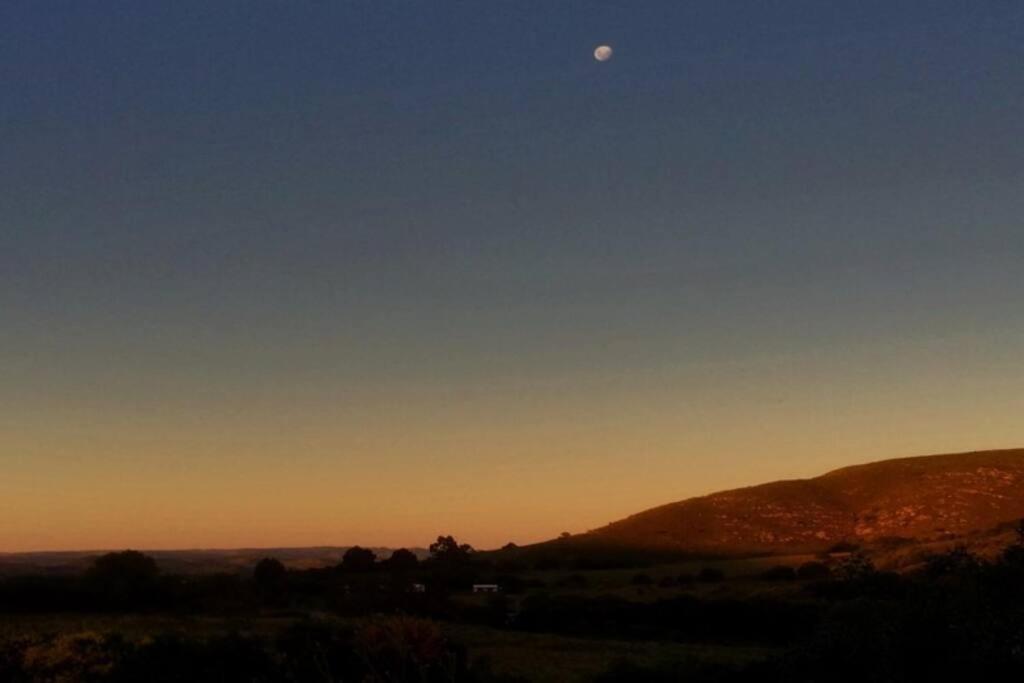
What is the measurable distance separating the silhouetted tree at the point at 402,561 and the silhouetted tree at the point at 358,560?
1.49 metres

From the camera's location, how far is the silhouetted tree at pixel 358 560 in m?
93.1

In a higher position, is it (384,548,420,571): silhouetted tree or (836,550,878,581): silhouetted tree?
(384,548,420,571): silhouetted tree

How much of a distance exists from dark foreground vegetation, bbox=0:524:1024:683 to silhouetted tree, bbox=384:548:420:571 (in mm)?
278

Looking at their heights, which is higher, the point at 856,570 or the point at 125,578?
the point at 125,578

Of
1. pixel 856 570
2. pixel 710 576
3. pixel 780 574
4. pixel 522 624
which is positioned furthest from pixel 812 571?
pixel 856 570

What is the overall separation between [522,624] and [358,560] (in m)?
47.3

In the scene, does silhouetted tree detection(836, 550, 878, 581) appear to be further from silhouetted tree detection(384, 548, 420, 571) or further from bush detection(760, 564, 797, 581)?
silhouetted tree detection(384, 548, 420, 571)

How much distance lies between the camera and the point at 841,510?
121625 millimetres

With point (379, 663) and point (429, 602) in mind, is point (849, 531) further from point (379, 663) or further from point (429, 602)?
point (379, 663)

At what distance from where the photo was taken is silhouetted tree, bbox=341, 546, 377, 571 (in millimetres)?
93125

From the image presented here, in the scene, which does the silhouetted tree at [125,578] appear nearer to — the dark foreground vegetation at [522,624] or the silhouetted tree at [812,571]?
the dark foreground vegetation at [522,624]

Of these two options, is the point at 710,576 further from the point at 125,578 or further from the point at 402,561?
the point at 125,578

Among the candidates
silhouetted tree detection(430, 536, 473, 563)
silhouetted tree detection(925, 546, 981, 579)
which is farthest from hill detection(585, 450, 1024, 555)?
silhouetted tree detection(925, 546, 981, 579)

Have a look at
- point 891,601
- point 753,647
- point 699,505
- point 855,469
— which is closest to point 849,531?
point 699,505
